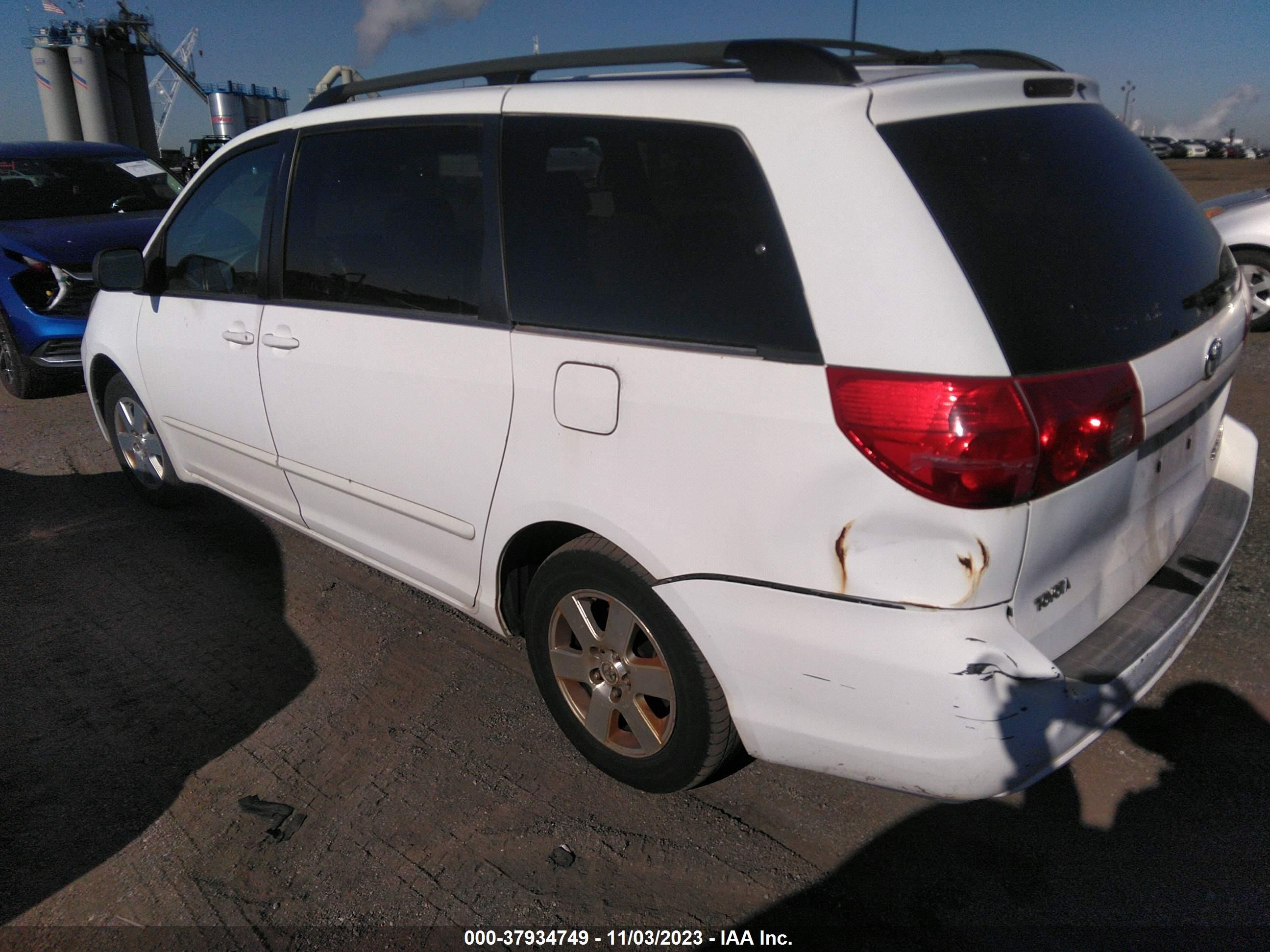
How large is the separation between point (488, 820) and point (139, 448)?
3.12m

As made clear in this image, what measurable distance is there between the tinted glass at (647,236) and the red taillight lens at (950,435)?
0.67ft

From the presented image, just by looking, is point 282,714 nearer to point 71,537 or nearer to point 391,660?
point 391,660

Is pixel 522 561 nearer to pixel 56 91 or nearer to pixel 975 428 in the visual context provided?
pixel 975 428

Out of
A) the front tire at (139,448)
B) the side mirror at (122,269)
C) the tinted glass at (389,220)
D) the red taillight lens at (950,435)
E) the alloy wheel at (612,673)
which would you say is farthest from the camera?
the front tire at (139,448)

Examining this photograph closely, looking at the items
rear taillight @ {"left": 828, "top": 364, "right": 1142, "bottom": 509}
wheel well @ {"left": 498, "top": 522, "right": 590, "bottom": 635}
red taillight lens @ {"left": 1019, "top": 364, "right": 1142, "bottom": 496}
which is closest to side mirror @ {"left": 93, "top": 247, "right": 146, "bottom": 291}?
wheel well @ {"left": 498, "top": 522, "right": 590, "bottom": 635}

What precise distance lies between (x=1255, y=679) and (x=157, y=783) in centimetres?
333

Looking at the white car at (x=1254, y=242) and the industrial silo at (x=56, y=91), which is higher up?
the industrial silo at (x=56, y=91)

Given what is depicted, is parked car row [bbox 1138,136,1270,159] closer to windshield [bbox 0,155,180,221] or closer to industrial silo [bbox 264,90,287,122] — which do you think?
industrial silo [bbox 264,90,287,122]

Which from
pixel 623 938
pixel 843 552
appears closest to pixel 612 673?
pixel 623 938

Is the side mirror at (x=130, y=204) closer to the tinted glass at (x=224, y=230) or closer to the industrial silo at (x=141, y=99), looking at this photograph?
the tinted glass at (x=224, y=230)

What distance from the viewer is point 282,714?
299 cm

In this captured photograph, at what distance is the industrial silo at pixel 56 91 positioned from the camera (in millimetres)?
47406

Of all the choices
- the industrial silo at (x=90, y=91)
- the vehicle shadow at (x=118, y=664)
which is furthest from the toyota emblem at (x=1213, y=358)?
the industrial silo at (x=90, y=91)

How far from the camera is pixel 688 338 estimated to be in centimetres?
206
